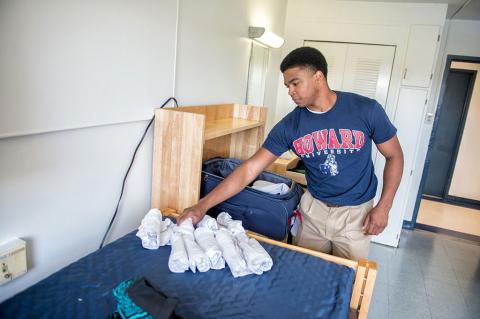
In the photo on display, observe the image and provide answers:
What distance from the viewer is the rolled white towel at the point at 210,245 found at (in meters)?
1.05

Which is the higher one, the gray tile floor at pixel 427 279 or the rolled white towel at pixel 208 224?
the rolled white towel at pixel 208 224

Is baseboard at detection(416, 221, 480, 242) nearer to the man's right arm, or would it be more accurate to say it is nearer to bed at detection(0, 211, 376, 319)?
the man's right arm

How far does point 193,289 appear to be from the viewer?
3.10ft

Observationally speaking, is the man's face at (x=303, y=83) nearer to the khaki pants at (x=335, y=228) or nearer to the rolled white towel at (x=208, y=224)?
the khaki pants at (x=335, y=228)

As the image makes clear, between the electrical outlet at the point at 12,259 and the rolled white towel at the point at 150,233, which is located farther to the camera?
the rolled white towel at the point at 150,233

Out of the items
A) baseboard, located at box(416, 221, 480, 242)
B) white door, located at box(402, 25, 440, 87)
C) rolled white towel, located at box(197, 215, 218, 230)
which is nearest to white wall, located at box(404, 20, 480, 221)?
white door, located at box(402, 25, 440, 87)

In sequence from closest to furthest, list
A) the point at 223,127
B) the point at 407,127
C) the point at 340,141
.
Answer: the point at 340,141 < the point at 223,127 < the point at 407,127

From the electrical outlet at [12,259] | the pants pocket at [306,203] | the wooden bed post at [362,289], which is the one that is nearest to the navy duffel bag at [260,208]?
the pants pocket at [306,203]

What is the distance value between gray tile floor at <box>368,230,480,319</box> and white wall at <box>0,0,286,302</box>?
190 cm

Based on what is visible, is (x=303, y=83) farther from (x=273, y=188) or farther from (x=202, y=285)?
(x=202, y=285)

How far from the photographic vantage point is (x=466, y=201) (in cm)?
523

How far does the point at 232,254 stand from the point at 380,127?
836mm

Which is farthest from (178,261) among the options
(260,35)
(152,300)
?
(260,35)

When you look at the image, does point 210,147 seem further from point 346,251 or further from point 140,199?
point 346,251
